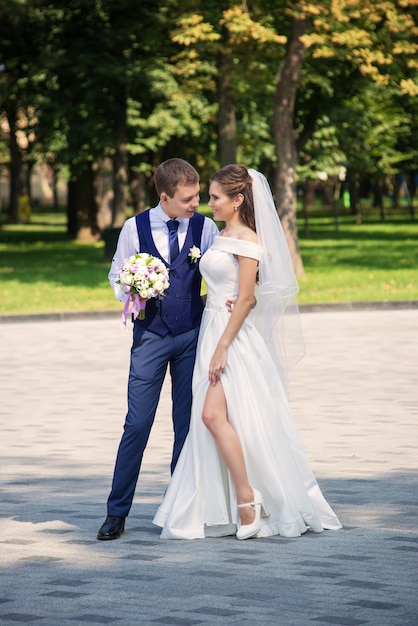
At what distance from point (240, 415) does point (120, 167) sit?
1236 inches

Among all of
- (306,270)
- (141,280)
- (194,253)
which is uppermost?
(194,253)

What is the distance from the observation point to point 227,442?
6.59 meters

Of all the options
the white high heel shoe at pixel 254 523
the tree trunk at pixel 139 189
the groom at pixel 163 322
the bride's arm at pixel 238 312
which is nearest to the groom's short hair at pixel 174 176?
the groom at pixel 163 322

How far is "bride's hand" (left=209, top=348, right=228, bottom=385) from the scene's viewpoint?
262 inches

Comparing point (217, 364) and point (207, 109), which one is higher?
point (207, 109)

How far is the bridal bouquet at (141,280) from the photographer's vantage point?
652cm

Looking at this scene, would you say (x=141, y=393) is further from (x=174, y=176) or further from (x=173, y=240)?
(x=174, y=176)

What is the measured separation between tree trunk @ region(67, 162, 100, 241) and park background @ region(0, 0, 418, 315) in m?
0.07

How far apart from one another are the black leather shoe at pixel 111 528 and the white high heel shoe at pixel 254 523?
589 millimetres

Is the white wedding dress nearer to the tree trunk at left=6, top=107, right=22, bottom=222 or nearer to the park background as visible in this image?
the park background

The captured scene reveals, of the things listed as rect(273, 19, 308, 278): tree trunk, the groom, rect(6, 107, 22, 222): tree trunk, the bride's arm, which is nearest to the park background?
rect(273, 19, 308, 278): tree trunk

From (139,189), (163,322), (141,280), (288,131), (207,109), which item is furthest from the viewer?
(139,189)

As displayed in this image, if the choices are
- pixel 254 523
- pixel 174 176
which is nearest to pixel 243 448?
pixel 254 523

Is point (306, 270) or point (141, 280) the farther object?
point (306, 270)
